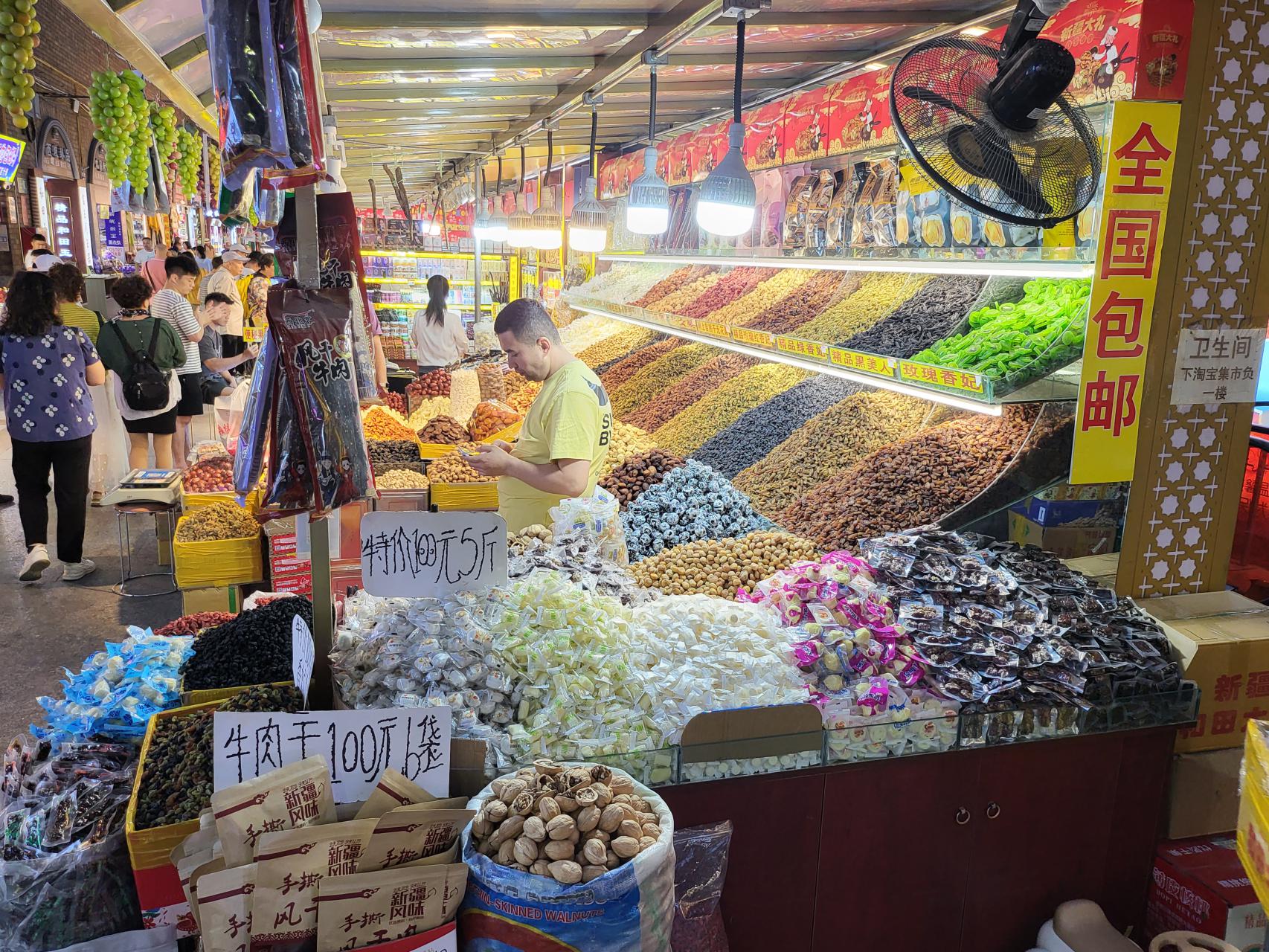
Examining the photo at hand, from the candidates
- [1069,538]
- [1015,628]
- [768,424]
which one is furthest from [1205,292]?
[768,424]

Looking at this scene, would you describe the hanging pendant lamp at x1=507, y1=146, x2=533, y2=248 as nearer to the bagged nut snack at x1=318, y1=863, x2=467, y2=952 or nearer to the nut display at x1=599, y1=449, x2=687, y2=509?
the nut display at x1=599, y1=449, x2=687, y2=509

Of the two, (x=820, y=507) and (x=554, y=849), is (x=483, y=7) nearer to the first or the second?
(x=820, y=507)

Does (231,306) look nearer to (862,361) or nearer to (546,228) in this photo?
(546,228)

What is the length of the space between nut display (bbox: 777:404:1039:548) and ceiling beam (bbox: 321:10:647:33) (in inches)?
86.0

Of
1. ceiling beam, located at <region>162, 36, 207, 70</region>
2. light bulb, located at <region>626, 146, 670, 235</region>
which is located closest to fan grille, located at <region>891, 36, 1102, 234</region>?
light bulb, located at <region>626, 146, 670, 235</region>

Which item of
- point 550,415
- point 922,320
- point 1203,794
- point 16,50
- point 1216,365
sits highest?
point 16,50

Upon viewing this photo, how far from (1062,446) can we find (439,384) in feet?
17.1

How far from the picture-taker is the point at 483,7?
3850 millimetres

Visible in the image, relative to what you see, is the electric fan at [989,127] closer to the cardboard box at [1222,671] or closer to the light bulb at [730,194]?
the light bulb at [730,194]

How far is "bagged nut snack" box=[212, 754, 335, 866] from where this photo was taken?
59.6 inches

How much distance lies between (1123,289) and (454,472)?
11.8 ft

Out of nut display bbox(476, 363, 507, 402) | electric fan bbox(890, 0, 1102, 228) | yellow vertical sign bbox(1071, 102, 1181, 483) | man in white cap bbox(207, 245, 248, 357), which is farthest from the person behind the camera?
man in white cap bbox(207, 245, 248, 357)

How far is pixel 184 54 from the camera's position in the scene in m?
5.46

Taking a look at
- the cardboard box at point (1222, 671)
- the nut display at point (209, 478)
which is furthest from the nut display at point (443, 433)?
the cardboard box at point (1222, 671)
